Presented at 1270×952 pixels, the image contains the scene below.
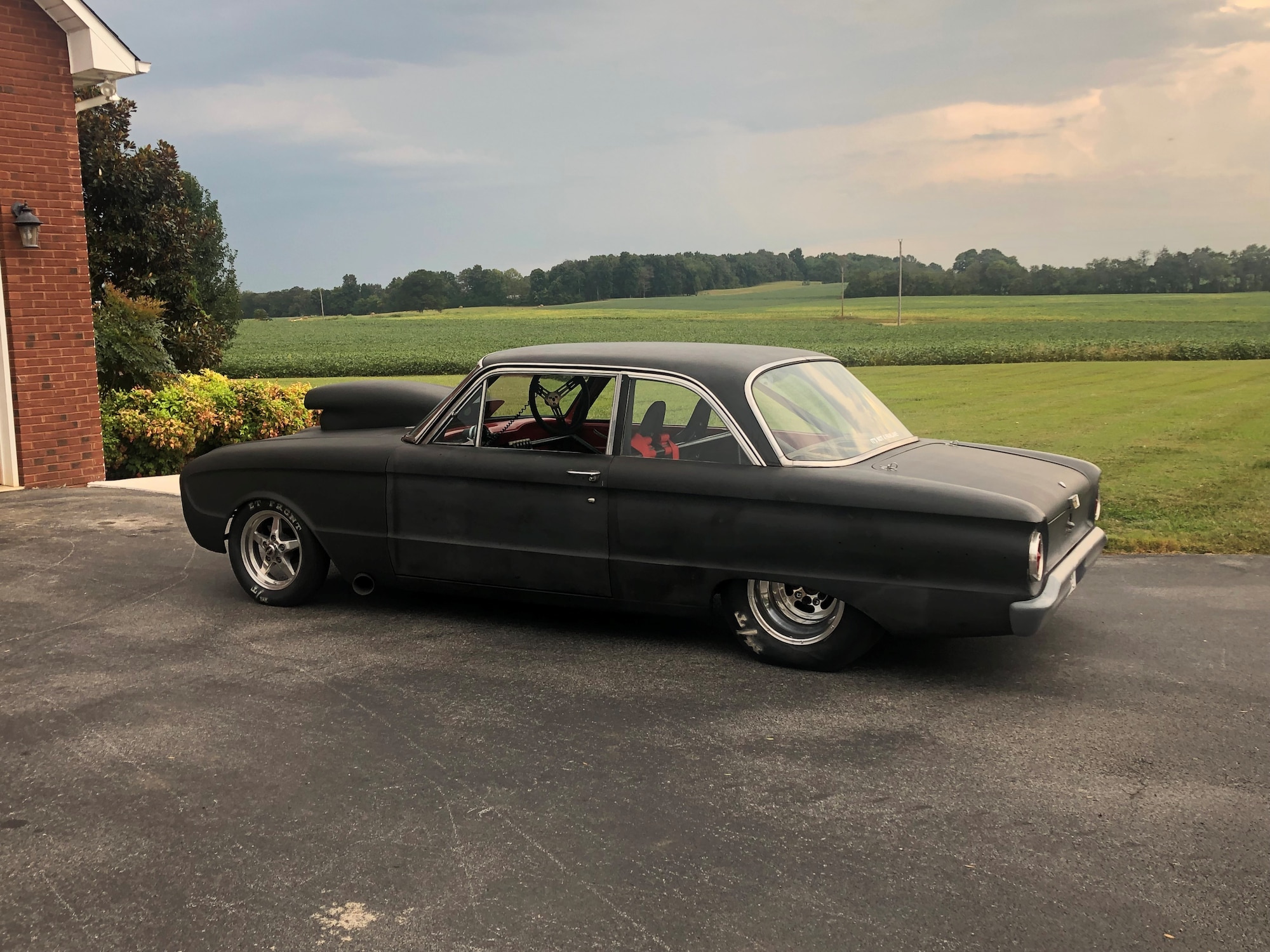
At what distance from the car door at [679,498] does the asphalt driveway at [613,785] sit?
46cm

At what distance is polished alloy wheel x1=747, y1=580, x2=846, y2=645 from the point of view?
528 centimetres

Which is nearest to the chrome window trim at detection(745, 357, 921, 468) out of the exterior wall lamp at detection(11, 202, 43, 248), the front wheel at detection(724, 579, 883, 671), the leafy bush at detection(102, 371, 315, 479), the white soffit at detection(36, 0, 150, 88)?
Result: the front wheel at detection(724, 579, 883, 671)

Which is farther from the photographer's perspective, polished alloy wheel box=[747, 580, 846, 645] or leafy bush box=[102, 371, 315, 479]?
leafy bush box=[102, 371, 315, 479]

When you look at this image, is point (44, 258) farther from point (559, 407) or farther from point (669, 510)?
point (669, 510)

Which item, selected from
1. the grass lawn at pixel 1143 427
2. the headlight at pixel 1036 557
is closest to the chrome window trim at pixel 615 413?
the headlight at pixel 1036 557

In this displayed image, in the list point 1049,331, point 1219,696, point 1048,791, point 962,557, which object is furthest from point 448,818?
point 1049,331

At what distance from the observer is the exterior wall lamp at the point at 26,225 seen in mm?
10719

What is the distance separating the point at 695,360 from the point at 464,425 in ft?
4.46

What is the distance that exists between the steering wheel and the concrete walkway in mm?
6221

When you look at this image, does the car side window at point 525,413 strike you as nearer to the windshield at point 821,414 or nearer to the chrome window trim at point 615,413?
the chrome window trim at point 615,413

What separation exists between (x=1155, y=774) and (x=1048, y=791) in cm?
46

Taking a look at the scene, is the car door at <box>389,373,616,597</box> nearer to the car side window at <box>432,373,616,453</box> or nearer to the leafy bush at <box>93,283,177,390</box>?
the car side window at <box>432,373,616,453</box>

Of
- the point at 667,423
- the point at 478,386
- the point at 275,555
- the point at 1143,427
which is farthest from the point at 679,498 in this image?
the point at 1143,427

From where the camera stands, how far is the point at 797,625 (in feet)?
17.7
